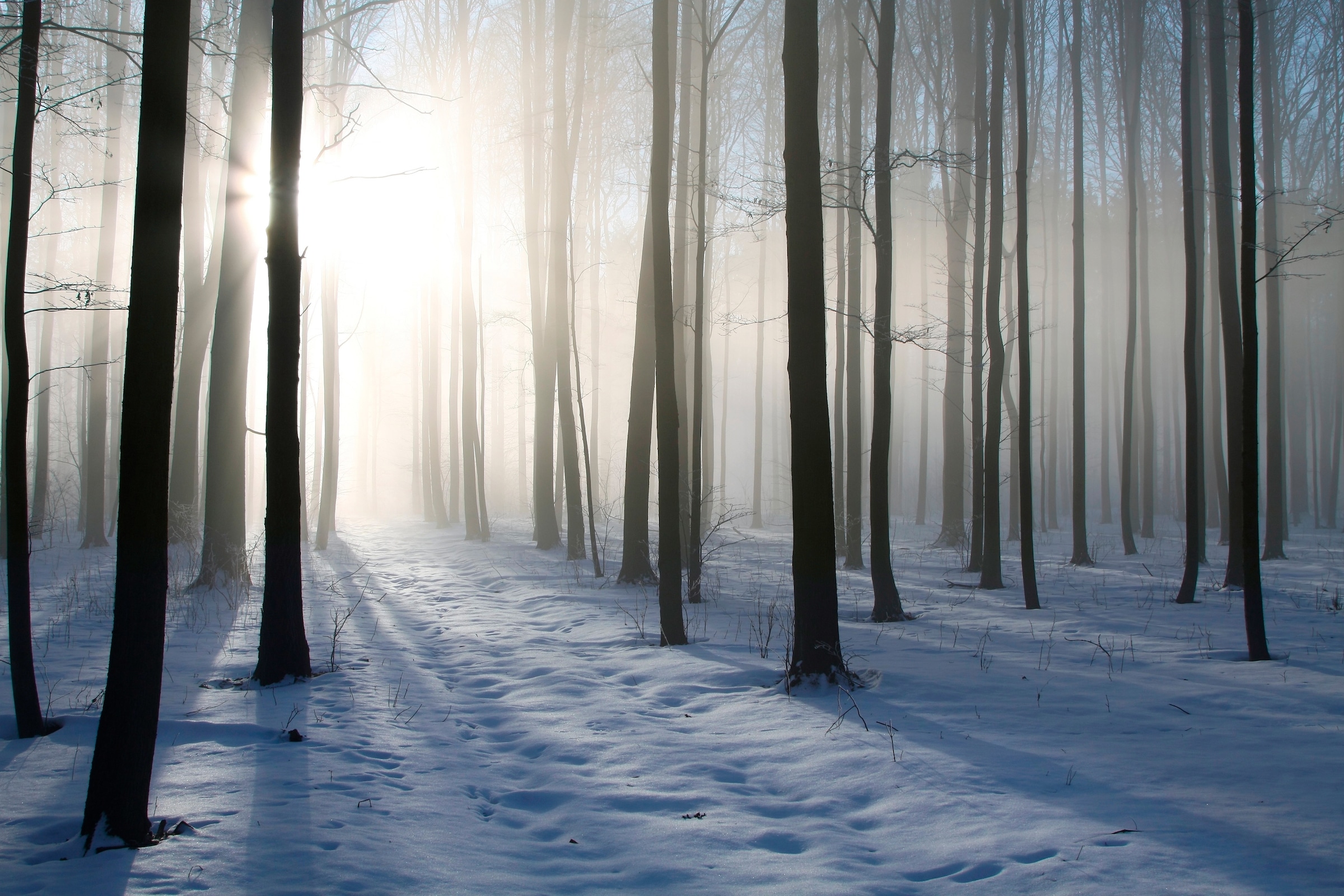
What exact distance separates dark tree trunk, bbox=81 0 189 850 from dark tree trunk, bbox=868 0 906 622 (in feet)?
22.4

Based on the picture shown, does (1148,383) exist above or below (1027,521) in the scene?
above

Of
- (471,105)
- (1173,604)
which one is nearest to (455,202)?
(471,105)

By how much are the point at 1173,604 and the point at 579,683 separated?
8116 millimetres

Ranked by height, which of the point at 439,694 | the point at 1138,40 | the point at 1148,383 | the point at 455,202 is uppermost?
the point at 1138,40

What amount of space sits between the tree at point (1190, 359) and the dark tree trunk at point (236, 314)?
1269 cm

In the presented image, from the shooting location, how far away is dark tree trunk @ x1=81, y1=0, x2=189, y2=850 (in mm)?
3041

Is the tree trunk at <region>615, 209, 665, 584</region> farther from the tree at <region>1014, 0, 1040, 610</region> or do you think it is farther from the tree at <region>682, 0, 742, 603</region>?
the tree at <region>1014, 0, 1040, 610</region>

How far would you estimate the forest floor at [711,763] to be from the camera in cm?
290

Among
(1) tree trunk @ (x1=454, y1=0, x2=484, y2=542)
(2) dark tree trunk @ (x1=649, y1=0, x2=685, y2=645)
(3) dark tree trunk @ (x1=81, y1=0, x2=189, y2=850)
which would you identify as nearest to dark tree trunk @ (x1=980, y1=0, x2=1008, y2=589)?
(2) dark tree trunk @ (x1=649, y1=0, x2=685, y2=645)

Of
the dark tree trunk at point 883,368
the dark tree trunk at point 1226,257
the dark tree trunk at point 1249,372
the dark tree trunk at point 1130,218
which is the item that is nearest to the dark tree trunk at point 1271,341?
the dark tree trunk at point 1226,257

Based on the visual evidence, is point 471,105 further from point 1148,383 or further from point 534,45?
point 1148,383

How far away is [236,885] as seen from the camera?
2701 mm

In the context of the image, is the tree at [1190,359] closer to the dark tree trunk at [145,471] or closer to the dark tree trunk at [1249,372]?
the dark tree trunk at [1249,372]

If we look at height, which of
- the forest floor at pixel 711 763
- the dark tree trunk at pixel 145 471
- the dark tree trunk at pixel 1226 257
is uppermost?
the dark tree trunk at pixel 1226 257
